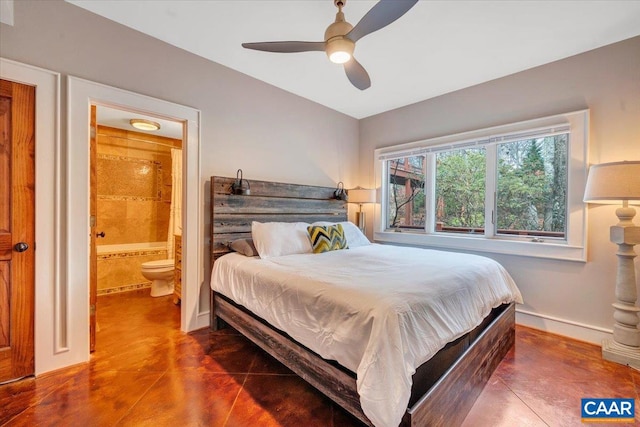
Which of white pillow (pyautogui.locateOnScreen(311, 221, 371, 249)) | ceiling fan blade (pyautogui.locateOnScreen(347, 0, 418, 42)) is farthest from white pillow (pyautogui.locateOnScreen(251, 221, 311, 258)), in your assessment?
ceiling fan blade (pyautogui.locateOnScreen(347, 0, 418, 42))

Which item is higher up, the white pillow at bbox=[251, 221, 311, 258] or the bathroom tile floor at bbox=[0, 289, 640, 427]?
the white pillow at bbox=[251, 221, 311, 258]

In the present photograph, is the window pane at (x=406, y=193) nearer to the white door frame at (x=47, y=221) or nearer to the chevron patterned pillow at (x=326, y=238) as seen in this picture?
the chevron patterned pillow at (x=326, y=238)

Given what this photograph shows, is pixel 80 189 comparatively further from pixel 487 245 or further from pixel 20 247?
pixel 487 245

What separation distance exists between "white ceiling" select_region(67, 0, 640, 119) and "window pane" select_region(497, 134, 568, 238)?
0.84 metres

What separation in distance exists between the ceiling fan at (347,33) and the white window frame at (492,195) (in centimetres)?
186

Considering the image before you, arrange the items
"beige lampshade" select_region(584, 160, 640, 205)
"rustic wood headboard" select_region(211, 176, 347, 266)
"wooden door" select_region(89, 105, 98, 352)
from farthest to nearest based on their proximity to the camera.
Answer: "rustic wood headboard" select_region(211, 176, 347, 266) → "wooden door" select_region(89, 105, 98, 352) → "beige lampshade" select_region(584, 160, 640, 205)

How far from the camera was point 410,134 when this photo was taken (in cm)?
386

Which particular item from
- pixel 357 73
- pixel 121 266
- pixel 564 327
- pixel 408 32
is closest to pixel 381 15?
pixel 357 73

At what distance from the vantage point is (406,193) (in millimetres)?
4105

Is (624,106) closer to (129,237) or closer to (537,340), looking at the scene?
(537,340)

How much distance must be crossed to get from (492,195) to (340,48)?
2486 mm

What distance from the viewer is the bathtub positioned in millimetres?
3832

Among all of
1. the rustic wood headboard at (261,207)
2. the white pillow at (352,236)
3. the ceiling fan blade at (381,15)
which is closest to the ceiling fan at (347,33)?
the ceiling fan blade at (381,15)

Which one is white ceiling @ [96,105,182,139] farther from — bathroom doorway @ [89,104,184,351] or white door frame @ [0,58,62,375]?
white door frame @ [0,58,62,375]
